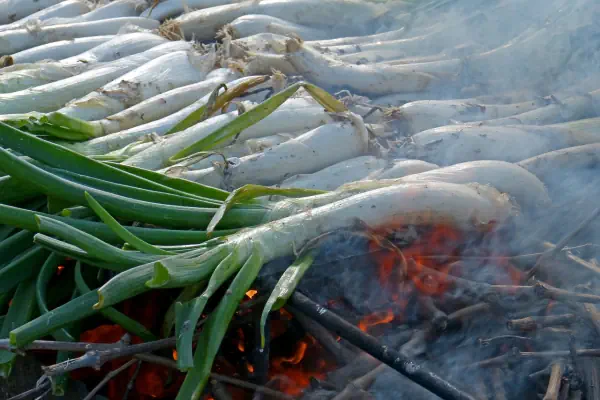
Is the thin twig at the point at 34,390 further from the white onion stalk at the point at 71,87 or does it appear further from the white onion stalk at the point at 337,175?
the white onion stalk at the point at 71,87

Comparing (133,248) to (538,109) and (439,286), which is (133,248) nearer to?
(439,286)

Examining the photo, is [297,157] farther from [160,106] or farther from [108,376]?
[108,376]

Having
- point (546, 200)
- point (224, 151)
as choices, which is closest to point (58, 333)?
point (224, 151)

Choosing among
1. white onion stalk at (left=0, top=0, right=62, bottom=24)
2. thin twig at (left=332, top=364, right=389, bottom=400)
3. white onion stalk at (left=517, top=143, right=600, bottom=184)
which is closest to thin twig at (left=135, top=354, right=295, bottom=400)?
thin twig at (left=332, top=364, right=389, bottom=400)

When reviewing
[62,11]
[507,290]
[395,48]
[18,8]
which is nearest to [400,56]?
[395,48]

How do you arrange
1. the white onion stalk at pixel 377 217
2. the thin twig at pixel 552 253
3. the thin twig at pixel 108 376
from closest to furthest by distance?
the thin twig at pixel 108 376 < the white onion stalk at pixel 377 217 < the thin twig at pixel 552 253

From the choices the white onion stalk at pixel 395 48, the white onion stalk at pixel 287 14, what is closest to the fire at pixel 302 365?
the white onion stalk at pixel 395 48
